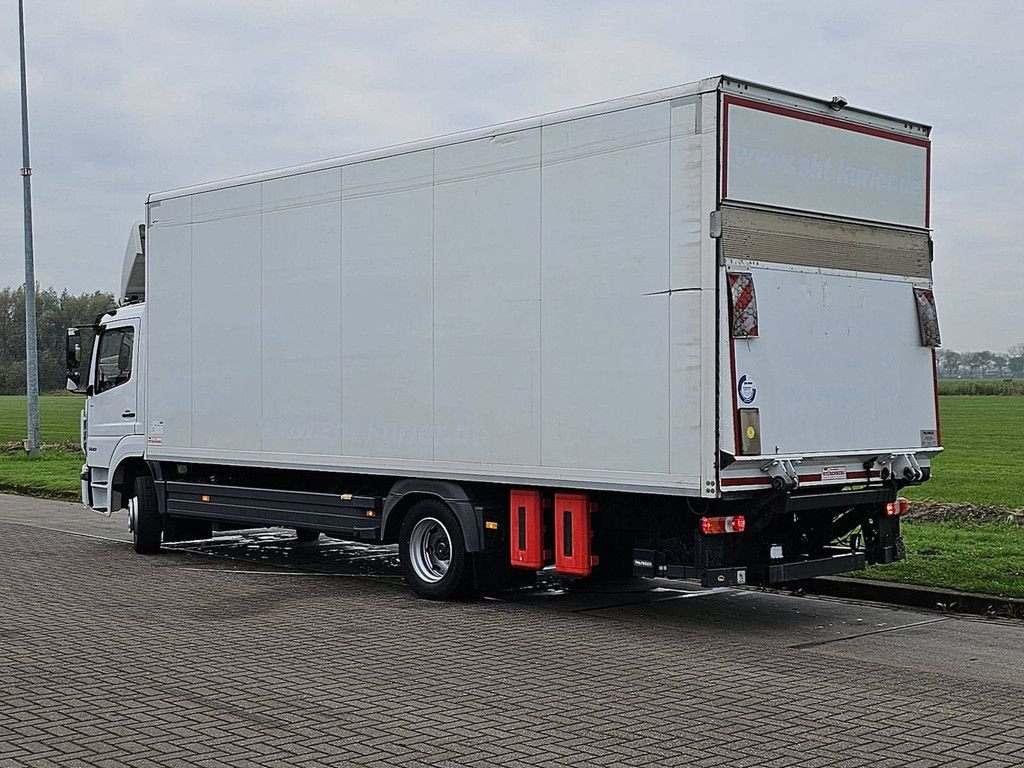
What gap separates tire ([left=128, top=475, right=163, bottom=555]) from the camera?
15.0 m

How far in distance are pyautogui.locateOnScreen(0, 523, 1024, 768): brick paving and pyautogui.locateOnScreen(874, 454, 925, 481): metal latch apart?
184 centimetres

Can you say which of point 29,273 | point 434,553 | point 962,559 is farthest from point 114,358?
point 29,273

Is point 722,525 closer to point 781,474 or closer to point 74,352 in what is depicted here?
point 781,474

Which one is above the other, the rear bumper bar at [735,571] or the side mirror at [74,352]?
the side mirror at [74,352]

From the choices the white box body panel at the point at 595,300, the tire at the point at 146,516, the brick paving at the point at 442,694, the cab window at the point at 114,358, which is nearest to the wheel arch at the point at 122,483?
the tire at the point at 146,516

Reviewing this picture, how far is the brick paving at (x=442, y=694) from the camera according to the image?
21.0 feet

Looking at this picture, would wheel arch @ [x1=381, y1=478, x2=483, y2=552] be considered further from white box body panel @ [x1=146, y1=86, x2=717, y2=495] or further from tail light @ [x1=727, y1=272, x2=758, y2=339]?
tail light @ [x1=727, y1=272, x2=758, y2=339]

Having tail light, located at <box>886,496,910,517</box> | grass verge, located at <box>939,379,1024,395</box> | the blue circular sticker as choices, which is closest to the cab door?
the blue circular sticker

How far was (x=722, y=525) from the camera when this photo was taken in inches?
377

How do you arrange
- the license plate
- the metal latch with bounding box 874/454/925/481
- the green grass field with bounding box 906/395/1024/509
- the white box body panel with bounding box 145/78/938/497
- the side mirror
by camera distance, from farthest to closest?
the green grass field with bounding box 906/395/1024/509, the side mirror, the metal latch with bounding box 874/454/925/481, the license plate, the white box body panel with bounding box 145/78/938/497

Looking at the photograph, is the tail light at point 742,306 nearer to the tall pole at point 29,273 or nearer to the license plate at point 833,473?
the license plate at point 833,473

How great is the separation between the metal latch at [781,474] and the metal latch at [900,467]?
1.23 m

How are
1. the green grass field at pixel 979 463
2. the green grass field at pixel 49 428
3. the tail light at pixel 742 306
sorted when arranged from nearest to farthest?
the tail light at pixel 742 306 < the green grass field at pixel 979 463 < the green grass field at pixel 49 428

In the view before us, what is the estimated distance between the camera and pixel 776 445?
31.6 ft
